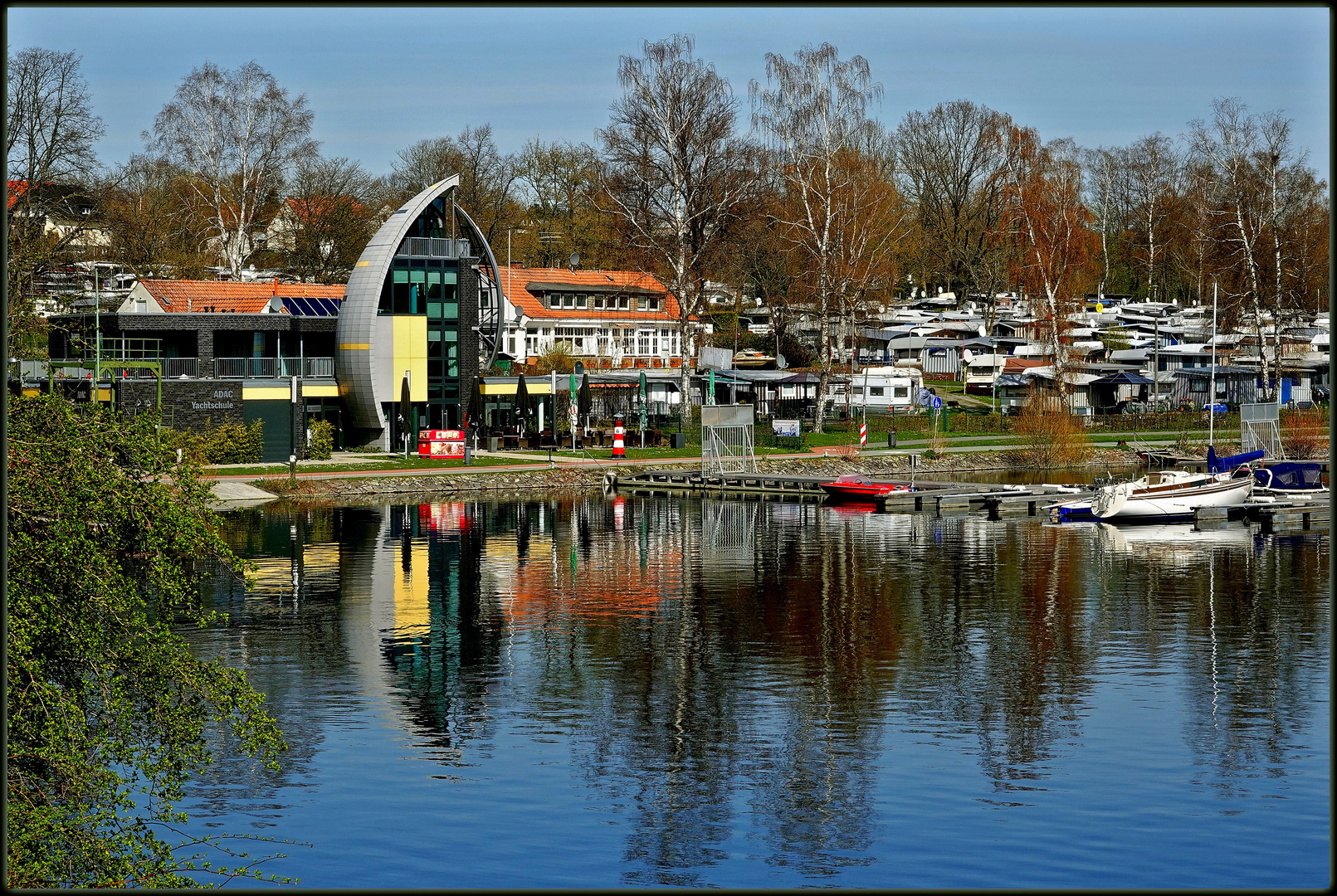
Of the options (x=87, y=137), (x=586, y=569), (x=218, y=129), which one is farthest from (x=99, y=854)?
(x=218, y=129)

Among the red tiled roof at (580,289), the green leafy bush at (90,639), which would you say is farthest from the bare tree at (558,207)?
the green leafy bush at (90,639)

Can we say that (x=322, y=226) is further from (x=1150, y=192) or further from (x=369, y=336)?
(x=1150, y=192)

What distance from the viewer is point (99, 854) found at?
1398 centimetres

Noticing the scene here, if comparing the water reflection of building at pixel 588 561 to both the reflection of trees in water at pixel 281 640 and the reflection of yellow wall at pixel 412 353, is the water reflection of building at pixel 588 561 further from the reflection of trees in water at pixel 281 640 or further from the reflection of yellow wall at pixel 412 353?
the reflection of yellow wall at pixel 412 353

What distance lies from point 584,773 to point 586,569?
60.6ft

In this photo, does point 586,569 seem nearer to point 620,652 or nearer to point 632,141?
point 620,652

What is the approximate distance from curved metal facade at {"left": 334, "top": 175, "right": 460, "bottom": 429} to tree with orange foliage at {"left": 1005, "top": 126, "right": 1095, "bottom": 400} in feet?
113

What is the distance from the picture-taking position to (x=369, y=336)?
6200 cm

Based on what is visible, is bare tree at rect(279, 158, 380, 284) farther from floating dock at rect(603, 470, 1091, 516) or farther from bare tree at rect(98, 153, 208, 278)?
floating dock at rect(603, 470, 1091, 516)

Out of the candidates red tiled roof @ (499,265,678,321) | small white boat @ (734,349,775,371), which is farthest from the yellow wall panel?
small white boat @ (734,349,775,371)

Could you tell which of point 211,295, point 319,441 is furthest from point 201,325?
point 211,295

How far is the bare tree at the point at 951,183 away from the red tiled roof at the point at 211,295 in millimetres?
57928

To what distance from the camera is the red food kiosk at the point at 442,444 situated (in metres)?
61.2

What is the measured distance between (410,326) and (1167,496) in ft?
108
